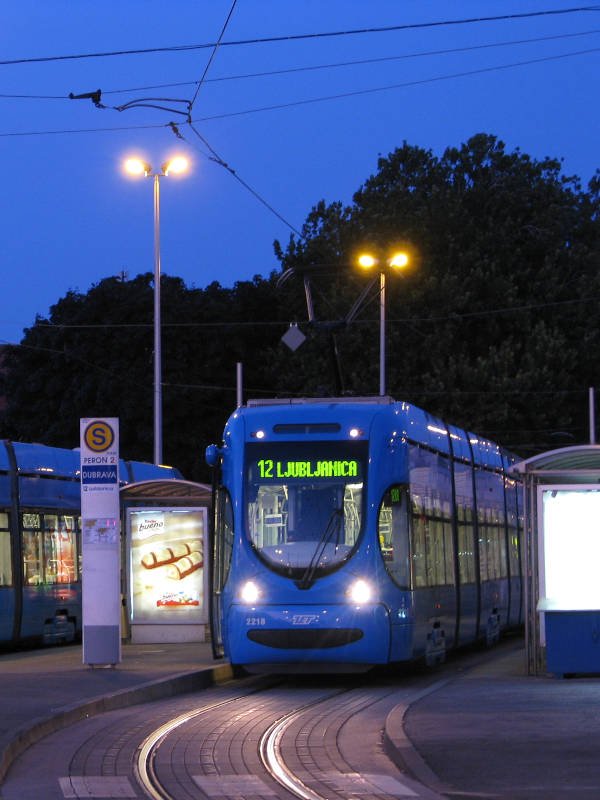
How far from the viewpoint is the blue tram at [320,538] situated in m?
18.4

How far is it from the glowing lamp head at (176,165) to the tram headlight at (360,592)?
2613 cm

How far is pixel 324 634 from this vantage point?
1830 cm

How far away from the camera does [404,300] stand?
56625 mm

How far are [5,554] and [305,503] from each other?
28.5 ft

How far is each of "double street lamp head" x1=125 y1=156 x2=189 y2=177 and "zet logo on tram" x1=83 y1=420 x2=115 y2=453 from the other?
929 inches

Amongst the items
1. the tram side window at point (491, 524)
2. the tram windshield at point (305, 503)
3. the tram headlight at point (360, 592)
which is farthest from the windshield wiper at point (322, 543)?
the tram side window at point (491, 524)

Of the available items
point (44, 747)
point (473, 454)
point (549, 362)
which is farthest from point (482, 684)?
point (549, 362)

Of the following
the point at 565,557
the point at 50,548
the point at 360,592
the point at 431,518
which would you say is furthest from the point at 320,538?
the point at 50,548

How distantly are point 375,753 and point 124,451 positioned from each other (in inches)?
1951

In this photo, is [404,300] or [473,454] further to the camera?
[404,300]

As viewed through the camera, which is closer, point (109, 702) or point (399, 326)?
point (109, 702)

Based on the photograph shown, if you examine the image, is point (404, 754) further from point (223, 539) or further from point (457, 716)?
point (223, 539)

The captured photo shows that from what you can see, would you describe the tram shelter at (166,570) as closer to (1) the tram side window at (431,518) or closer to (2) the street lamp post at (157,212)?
(1) the tram side window at (431,518)

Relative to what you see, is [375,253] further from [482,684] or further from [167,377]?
[482,684]
